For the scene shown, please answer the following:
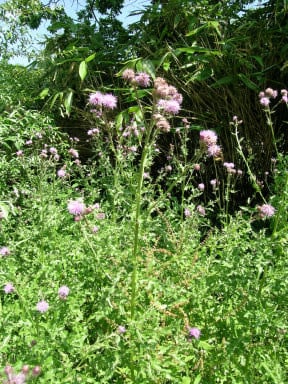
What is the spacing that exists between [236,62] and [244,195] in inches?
48.4

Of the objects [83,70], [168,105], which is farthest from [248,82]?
[168,105]

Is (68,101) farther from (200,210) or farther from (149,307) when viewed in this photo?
(149,307)

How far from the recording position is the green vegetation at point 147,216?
175cm

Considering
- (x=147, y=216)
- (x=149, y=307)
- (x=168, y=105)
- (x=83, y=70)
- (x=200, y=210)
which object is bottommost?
(x=149, y=307)

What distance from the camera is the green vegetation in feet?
5.74

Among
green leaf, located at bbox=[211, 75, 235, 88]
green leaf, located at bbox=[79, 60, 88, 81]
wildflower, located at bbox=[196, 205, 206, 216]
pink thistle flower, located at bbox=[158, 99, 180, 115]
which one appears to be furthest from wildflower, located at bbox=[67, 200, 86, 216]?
green leaf, located at bbox=[211, 75, 235, 88]

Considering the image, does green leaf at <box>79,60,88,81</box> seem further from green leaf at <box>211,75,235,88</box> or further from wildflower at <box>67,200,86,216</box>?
wildflower at <box>67,200,86,216</box>

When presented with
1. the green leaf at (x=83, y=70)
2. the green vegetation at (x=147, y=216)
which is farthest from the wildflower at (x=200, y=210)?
the green leaf at (x=83, y=70)

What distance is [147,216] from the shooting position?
1.91 meters

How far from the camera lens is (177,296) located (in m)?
→ 1.94

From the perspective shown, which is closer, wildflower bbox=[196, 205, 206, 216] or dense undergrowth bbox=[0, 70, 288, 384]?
dense undergrowth bbox=[0, 70, 288, 384]

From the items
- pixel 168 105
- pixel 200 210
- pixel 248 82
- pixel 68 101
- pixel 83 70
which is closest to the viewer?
pixel 168 105

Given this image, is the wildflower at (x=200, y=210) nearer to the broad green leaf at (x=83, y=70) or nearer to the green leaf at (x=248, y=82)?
the green leaf at (x=248, y=82)

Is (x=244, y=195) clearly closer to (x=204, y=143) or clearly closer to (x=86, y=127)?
(x=86, y=127)
